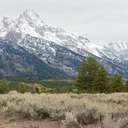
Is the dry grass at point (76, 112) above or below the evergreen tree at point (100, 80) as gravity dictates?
above

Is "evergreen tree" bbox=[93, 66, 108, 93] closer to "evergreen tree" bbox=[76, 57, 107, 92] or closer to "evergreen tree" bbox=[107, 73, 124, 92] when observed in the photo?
"evergreen tree" bbox=[76, 57, 107, 92]

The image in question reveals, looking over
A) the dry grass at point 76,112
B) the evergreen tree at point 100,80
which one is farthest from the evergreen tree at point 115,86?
the dry grass at point 76,112

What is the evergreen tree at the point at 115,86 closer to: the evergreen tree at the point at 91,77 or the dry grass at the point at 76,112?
the evergreen tree at the point at 91,77

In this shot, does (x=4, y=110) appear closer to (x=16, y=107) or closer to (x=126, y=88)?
(x=16, y=107)

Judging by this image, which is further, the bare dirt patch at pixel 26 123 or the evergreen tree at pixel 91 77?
the evergreen tree at pixel 91 77

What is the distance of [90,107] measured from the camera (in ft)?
49.5

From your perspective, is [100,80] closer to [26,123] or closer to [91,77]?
[91,77]

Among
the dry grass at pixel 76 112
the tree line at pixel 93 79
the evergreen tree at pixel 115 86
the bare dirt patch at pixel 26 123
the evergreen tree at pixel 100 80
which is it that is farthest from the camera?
the evergreen tree at pixel 100 80

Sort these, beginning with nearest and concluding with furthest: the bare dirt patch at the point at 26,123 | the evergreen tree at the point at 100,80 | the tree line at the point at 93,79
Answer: the bare dirt patch at the point at 26,123 < the tree line at the point at 93,79 < the evergreen tree at the point at 100,80

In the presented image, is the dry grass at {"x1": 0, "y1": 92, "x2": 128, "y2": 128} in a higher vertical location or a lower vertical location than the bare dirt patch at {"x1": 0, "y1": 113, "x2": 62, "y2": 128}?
higher

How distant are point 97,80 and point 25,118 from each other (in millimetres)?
54141

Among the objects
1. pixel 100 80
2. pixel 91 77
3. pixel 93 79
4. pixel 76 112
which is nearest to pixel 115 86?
pixel 100 80

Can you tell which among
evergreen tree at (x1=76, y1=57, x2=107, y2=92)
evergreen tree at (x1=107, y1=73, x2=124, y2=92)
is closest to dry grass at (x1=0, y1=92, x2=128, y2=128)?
evergreen tree at (x1=107, y1=73, x2=124, y2=92)

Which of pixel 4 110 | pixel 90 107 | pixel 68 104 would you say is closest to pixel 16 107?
pixel 4 110
